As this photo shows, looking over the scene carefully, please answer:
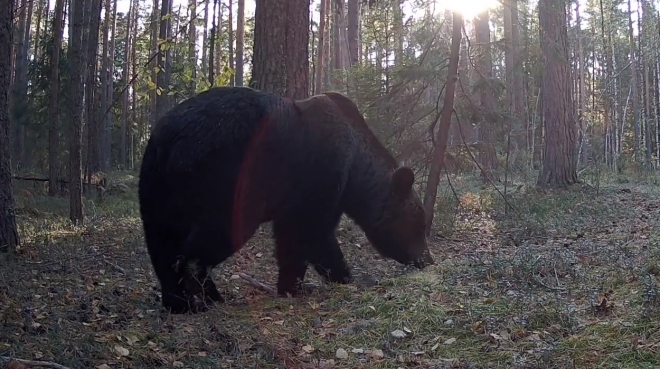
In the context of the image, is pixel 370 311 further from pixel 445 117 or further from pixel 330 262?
pixel 445 117

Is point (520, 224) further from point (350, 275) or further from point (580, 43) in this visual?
point (580, 43)

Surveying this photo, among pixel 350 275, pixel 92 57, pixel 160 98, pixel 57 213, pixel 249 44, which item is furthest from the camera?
pixel 249 44

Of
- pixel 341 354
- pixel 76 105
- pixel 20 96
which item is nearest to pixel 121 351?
pixel 341 354

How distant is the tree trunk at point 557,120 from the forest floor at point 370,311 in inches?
238

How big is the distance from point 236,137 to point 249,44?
40.9m

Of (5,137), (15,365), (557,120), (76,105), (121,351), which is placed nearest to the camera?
(15,365)

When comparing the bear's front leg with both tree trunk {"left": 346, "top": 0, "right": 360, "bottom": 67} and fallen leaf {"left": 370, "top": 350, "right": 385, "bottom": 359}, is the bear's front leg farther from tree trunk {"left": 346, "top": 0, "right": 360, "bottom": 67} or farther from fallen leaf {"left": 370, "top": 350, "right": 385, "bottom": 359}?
tree trunk {"left": 346, "top": 0, "right": 360, "bottom": 67}

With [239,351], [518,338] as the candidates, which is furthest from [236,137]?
[518,338]

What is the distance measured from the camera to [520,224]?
33.3 feet

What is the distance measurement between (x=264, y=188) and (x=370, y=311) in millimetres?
1735

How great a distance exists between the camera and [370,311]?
540cm

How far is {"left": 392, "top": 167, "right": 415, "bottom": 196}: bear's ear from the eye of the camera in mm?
7277

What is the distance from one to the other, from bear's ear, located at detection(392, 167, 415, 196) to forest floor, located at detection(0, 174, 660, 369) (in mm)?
985

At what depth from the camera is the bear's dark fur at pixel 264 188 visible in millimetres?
5773
